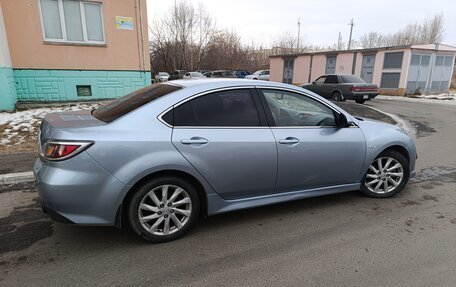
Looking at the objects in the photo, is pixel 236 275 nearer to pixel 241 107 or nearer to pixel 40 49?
pixel 241 107

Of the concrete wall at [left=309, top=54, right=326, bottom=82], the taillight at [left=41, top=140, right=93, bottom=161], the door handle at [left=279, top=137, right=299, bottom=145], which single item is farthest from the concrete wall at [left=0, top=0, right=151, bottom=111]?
the concrete wall at [left=309, top=54, right=326, bottom=82]

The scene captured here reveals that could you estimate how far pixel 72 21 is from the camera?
36.2 feet

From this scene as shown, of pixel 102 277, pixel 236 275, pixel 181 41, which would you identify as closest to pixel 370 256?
pixel 236 275

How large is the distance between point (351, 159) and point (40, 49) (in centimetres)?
1082

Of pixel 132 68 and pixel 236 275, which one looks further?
pixel 132 68

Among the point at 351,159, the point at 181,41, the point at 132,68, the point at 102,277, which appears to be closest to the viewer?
→ the point at 102,277

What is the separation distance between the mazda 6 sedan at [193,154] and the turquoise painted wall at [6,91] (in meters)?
7.60

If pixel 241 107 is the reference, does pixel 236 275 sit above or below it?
below

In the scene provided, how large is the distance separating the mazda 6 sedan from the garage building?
851 inches

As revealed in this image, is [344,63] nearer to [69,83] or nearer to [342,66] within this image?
[342,66]

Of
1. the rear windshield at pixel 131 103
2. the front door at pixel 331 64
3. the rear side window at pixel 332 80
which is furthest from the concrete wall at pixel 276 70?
the rear windshield at pixel 131 103

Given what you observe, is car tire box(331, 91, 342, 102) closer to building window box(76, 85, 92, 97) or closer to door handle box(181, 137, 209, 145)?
building window box(76, 85, 92, 97)

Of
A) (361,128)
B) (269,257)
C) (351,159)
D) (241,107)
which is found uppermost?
(241,107)

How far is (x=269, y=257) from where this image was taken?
2934mm
